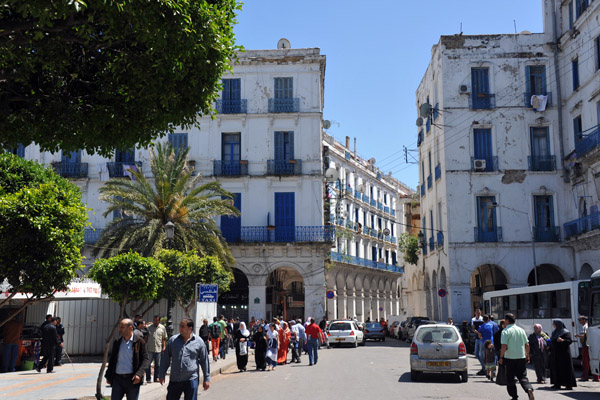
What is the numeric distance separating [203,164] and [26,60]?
1134 inches

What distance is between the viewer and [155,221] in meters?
29.1

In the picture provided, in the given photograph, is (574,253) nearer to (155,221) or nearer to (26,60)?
(155,221)

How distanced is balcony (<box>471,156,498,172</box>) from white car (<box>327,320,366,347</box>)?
1112 cm

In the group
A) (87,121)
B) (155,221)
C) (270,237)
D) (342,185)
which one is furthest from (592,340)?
(342,185)

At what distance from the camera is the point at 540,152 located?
35594 mm

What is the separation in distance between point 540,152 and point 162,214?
2104 cm

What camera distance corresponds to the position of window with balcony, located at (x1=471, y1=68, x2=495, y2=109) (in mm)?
35938

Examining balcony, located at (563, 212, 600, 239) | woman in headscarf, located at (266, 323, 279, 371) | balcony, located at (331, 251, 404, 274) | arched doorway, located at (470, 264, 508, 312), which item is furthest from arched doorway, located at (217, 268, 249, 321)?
balcony, located at (563, 212, 600, 239)

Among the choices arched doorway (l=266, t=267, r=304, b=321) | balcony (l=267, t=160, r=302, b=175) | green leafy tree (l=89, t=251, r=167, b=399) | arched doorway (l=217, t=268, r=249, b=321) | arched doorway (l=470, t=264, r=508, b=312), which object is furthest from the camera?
arched doorway (l=266, t=267, r=304, b=321)

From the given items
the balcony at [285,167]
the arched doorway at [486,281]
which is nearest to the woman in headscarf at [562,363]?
the arched doorway at [486,281]

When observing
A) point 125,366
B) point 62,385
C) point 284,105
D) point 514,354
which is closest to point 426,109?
point 284,105

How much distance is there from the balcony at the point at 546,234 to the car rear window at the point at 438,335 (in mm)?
20223

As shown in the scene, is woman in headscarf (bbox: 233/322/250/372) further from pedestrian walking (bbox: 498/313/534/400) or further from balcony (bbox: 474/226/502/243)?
balcony (bbox: 474/226/502/243)

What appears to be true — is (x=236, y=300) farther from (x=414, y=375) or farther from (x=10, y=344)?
(x=414, y=375)
